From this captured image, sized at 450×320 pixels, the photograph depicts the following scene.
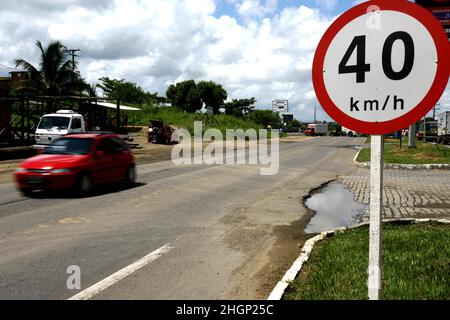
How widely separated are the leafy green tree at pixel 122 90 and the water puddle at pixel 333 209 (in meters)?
61.3

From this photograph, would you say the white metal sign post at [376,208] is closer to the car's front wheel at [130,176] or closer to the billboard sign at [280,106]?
the car's front wheel at [130,176]

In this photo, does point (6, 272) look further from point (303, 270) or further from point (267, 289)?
point (303, 270)

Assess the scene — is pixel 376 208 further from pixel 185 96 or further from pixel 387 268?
pixel 185 96

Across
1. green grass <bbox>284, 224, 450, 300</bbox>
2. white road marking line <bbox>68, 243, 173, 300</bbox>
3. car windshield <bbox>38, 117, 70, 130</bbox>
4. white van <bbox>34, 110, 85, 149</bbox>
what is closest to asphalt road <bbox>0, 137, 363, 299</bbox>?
white road marking line <bbox>68, 243, 173, 300</bbox>

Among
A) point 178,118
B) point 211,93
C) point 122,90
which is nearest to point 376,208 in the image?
point 178,118

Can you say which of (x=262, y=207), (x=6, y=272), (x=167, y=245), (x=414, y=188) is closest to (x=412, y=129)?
(x=414, y=188)

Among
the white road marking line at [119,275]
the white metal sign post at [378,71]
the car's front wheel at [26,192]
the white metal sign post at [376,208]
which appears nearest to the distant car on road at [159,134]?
the car's front wheel at [26,192]

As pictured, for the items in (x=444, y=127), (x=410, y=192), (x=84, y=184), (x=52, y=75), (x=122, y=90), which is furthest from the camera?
(x=122, y=90)

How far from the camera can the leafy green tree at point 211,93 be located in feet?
303

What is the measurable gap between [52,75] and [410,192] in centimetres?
3186

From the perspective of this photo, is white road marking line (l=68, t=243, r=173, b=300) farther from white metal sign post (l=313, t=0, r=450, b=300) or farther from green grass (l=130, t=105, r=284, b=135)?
green grass (l=130, t=105, r=284, b=135)

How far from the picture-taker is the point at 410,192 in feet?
40.9
